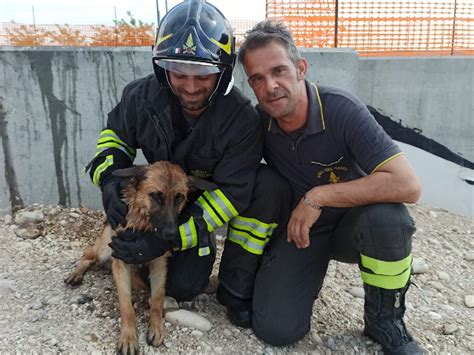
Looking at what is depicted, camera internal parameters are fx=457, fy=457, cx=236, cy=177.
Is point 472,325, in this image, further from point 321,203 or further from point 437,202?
point 437,202

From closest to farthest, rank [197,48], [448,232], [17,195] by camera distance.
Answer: [197,48]
[17,195]
[448,232]

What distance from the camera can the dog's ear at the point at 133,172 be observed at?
288cm

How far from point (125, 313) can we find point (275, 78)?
5.76ft

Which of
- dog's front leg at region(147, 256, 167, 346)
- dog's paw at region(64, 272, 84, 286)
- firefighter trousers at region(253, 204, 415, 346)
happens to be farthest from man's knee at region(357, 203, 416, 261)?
dog's paw at region(64, 272, 84, 286)

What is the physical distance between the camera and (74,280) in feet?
11.3

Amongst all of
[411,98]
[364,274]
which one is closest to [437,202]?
[411,98]

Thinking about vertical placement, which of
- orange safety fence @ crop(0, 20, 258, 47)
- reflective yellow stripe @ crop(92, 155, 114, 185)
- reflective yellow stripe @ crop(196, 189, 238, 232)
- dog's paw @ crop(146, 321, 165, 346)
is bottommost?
dog's paw @ crop(146, 321, 165, 346)

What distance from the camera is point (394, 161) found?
107 inches

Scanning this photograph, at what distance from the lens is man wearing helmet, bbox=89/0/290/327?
2932 mm

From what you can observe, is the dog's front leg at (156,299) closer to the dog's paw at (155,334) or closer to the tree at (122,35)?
the dog's paw at (155,334)

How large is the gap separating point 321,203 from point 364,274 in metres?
0.53

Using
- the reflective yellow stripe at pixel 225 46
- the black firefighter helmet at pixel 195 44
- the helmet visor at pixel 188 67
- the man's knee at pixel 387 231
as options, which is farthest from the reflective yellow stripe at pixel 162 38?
the man's knee at pixel 387 231

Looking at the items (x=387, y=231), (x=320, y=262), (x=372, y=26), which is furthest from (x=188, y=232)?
(x=372, y=26)

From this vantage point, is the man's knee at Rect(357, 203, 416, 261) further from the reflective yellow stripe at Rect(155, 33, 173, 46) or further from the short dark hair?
the reflective yellow stripe at Rect(155, 33, 173, 46)
